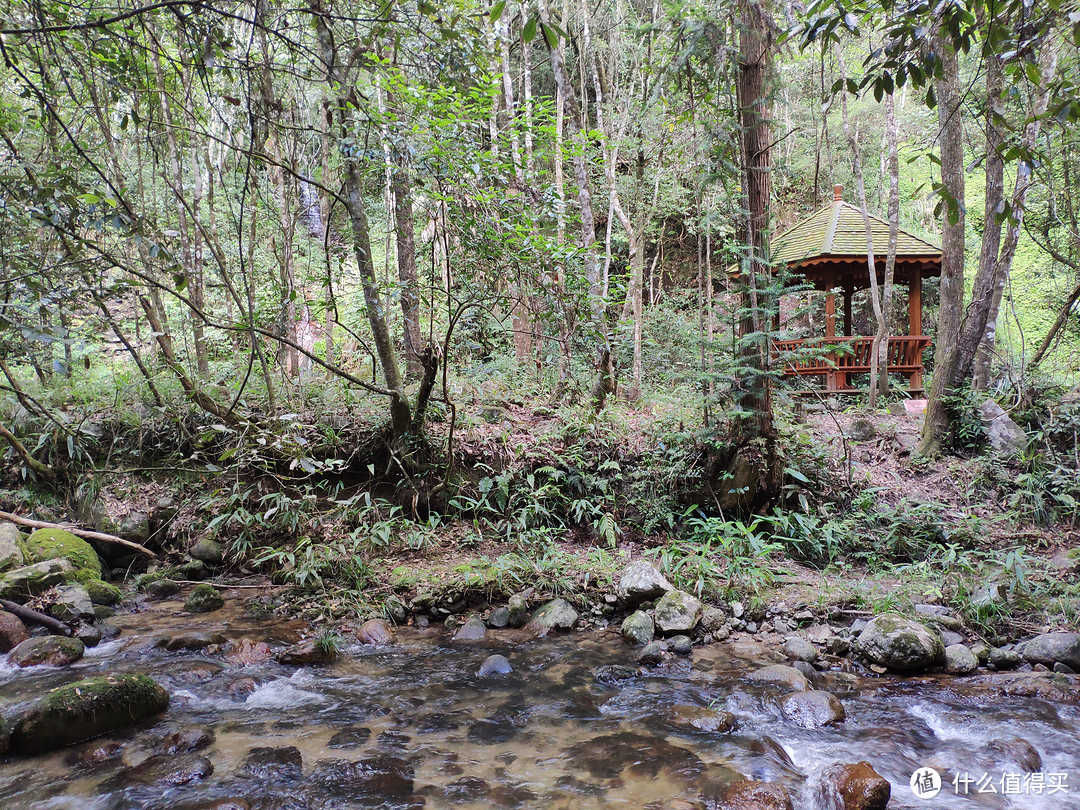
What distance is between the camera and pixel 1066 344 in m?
11.9

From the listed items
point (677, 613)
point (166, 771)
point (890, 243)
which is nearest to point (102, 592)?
point (166, 771)

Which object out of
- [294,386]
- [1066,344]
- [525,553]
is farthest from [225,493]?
[1066,344]

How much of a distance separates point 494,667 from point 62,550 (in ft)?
14.9

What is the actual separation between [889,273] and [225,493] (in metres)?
9.87

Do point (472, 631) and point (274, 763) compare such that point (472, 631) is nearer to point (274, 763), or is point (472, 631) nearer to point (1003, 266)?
point (274, 763)

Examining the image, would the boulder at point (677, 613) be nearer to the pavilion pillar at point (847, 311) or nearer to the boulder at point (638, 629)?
the boulder at point (638, 629)

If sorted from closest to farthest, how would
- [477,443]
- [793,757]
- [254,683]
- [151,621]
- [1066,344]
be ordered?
[793,757] → [254,683] → [151,621] → [477,443] → [1066,344]

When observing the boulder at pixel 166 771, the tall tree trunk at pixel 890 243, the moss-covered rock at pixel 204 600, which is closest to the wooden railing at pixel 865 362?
the tall tree trunk at pixel 890 243

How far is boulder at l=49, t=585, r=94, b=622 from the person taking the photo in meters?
5.06

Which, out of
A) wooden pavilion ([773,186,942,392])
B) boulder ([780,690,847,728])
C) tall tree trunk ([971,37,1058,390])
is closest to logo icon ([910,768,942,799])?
boulder ([780,690,847,728])

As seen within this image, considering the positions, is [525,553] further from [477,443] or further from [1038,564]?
[1038,564]

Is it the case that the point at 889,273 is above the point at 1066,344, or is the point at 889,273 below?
above

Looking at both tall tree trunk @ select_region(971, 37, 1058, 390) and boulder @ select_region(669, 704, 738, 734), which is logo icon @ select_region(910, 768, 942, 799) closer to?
boulder @ select_region(669, 704, 738, 734)

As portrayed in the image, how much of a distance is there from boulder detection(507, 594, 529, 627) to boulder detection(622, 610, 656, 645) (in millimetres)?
869
